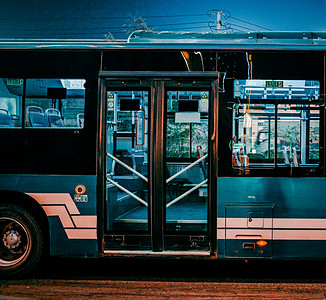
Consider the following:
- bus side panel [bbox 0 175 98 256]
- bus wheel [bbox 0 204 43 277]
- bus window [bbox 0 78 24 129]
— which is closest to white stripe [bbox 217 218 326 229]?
bus side panel [bbox 0 175 98 256]

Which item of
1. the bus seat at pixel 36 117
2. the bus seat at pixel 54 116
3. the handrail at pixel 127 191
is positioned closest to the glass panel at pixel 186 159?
the handrail at pixel 127 191

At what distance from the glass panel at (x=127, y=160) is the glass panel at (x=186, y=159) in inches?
14.4

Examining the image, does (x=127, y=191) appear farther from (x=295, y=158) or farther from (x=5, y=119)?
(x=295, y=158)

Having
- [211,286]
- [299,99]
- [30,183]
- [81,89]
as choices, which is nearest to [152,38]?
[81,89]

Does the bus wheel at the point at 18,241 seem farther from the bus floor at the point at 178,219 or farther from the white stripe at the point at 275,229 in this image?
the white stripe at the point at 275,229

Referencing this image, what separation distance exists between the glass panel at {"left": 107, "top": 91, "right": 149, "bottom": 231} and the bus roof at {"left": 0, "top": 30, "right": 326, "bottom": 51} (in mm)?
694

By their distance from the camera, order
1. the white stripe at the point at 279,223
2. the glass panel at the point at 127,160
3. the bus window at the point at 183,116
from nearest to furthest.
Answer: the white stripe at the point at 279,223 < the bus window at the point at 183,116 < the glass panel at the point at 127,160

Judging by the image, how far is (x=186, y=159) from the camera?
20.3 feet

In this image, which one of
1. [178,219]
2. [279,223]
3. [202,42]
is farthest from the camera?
[178,219]

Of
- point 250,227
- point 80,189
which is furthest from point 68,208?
point 250,227

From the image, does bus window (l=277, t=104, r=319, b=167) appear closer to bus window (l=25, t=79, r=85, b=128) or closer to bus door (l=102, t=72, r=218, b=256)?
bus door (l=102, t=72, r=218, b=256)

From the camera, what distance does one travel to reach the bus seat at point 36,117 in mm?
5602

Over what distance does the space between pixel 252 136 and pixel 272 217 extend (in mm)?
1118

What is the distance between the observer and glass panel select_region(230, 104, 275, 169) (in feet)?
18.1
